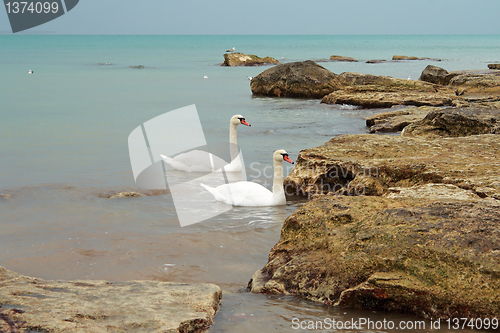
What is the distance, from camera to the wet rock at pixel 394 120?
1202 centimetres

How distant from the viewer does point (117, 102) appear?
733 inches

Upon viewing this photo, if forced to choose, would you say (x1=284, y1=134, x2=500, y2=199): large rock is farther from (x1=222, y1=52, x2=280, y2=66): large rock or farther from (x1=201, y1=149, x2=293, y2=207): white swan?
(x1=222, y1=52, x2=280, y2=66): large rock

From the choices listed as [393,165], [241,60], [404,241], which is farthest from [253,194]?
[241,60]

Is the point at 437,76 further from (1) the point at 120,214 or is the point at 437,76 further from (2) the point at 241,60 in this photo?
(2) the point at 241,60

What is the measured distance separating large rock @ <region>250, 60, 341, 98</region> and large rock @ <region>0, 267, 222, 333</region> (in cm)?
1721

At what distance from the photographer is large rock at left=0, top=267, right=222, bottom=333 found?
286cm

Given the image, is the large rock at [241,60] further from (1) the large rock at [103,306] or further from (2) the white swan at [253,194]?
(1) the large rock at [103,306]

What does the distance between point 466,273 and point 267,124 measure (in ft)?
36.0

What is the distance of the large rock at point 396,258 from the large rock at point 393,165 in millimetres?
1381

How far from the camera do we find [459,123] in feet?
29.0

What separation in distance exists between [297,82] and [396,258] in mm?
17422

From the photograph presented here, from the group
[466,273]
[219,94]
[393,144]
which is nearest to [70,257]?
[466,273]

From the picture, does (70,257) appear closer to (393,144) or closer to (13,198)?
(13,198)

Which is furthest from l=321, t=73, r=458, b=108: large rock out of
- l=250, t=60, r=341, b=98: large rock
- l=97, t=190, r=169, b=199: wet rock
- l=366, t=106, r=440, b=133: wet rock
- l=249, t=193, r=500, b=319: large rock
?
l=249, t=193, r=500, b=319: large rock
